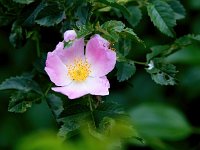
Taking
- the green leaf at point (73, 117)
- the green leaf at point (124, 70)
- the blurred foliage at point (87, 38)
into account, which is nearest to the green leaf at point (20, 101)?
the blurred foliage at point (87, 38)

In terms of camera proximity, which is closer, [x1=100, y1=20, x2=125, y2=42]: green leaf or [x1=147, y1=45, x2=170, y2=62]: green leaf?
[x1=100, y1=20, x2=125, y2=42]: green leaf

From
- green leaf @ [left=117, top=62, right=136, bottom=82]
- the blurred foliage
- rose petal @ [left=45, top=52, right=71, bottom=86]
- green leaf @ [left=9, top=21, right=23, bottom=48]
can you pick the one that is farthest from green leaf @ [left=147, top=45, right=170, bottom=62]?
green leaf @ [left=9, top=21, right=23, bottom=48]

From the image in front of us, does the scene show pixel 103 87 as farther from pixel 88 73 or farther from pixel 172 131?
pixel 172 131

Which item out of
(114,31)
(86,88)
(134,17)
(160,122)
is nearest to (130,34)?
(114,31)

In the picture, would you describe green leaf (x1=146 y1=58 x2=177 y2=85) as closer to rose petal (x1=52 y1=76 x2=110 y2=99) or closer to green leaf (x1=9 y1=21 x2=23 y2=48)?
rose petal (x1=52 y1=76 x2=110 y2=99)

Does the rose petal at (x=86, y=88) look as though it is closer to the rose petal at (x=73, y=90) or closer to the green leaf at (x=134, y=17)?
the rose petal at (x=73, y=90)

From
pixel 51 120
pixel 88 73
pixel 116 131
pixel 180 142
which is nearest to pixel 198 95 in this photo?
pixel 180 142

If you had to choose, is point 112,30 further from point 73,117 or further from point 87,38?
point 73,117

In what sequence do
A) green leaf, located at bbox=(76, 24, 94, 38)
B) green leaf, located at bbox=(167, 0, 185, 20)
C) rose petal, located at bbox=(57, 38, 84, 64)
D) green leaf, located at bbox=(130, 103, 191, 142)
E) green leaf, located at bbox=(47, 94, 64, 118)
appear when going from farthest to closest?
green leaf, located at bbox=(130, 103, 191, 142), green leaf, located at bbox=(167, 0, 185, 20), green leaf, located at bbox=(47, 94, 64, 118), rose petal, located at bbox=(57, 38, 84, 64), green leaf, located at bbox=(76, 24, 94, 38)

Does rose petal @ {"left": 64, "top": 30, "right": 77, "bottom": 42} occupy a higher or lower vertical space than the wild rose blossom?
higher
